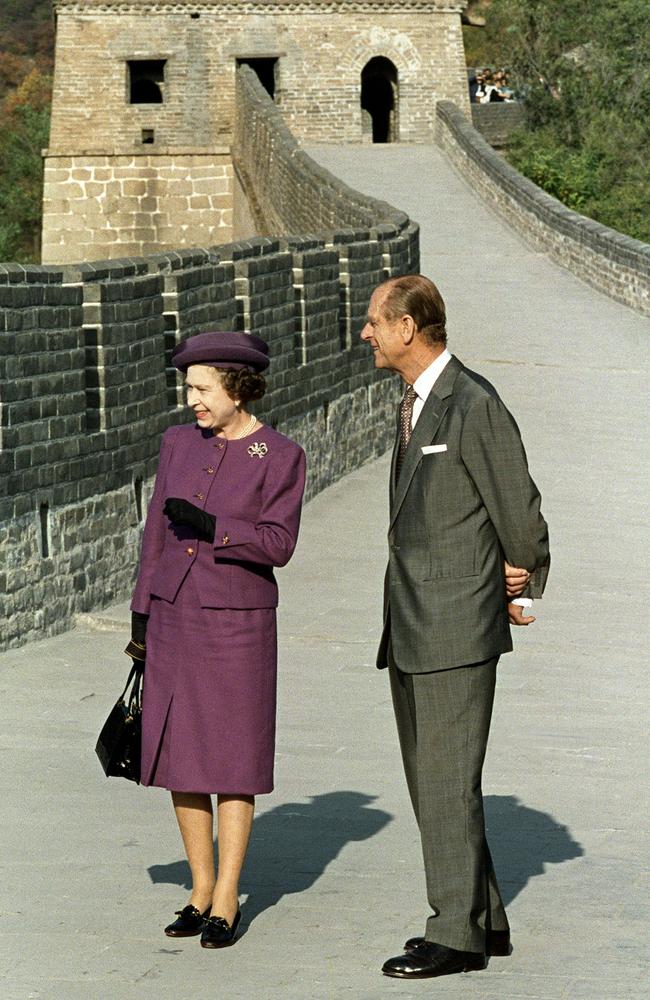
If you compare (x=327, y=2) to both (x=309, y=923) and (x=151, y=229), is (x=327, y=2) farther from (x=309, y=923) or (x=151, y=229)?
(x=309, y=923)

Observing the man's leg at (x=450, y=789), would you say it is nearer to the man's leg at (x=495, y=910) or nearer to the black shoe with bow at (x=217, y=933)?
the man's leg at (x=495, y=910)

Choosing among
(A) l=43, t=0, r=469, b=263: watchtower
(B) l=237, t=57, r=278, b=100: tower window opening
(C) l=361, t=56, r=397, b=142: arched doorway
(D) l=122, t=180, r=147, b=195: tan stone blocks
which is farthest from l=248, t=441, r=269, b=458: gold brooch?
(C) l=361, t=56, r=397, b=142: arched doorway

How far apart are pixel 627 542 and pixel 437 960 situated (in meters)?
8.12

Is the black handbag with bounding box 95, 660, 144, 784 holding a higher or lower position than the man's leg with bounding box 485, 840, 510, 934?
higher

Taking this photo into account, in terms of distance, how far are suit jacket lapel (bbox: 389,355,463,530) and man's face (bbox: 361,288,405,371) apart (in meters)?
0.13

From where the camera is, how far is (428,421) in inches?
207

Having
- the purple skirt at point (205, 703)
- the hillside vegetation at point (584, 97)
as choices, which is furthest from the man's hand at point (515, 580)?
the hillside vegetation at point (584, 97)

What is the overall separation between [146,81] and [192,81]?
1782 millimetres

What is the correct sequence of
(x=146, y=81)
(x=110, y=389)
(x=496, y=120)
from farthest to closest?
(x=496, y=120) → (x=146, y=81) → (x=110, y=389)

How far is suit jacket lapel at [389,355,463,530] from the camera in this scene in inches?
207

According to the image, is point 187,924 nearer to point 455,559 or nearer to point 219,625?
point 219,625

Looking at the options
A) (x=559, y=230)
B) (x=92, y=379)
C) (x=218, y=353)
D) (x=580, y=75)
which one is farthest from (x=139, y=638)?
(x=580, y=75)

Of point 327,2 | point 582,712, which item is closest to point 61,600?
point 582,712

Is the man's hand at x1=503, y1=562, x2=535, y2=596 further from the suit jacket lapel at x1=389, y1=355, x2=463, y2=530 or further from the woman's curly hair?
the woman's curly hair
